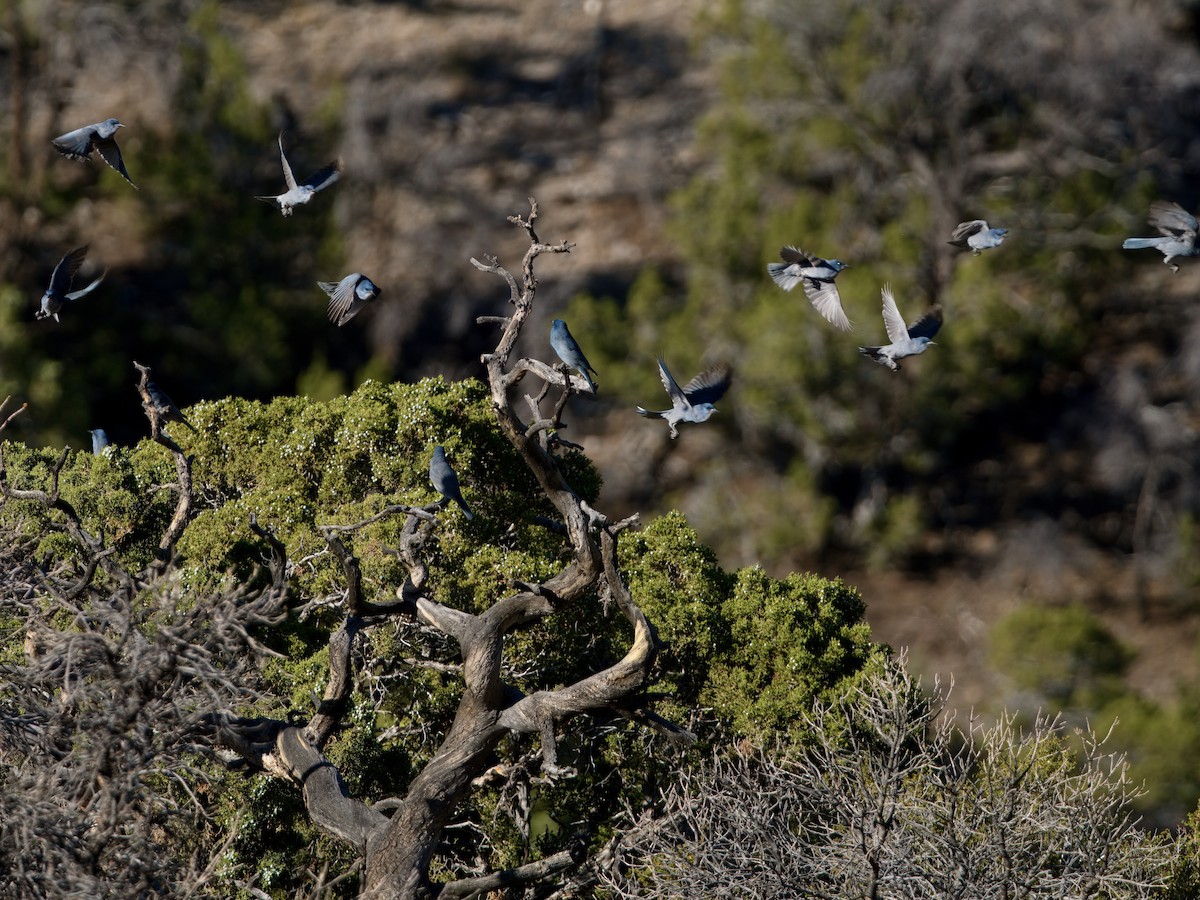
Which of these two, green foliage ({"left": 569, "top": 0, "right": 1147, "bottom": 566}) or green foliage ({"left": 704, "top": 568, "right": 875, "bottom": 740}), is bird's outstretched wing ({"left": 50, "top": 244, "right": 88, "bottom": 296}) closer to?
green foliage ({"left": 704, "top": 568, "right": 875, "bottom": 740})

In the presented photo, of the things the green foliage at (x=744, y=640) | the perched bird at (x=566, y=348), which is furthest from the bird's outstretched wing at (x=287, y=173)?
the green foliage at (x=744, y=640)

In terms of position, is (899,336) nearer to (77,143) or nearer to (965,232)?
(965,232)

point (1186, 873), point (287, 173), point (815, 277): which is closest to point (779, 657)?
point (815, 277)

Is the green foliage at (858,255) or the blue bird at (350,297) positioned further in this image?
the green foliage at (858,255)

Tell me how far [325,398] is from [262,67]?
14.3 metres

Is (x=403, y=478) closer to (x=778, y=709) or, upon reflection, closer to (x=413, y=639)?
(x=413, y=639)

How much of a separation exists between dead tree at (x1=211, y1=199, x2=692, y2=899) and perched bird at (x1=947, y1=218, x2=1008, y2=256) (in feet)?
9.94

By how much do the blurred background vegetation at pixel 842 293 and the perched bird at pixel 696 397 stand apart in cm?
1562

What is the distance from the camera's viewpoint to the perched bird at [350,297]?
10867 millimetres

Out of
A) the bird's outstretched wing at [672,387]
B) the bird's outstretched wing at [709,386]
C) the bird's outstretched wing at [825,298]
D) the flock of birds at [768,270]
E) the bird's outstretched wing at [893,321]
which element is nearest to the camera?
the bird's outstretched wing at [672,387]

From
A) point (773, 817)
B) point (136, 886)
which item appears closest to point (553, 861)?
point (773, 817)

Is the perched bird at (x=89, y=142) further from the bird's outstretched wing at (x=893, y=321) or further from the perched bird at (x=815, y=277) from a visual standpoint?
the bird's outstretched wing at (x=893, y=321)

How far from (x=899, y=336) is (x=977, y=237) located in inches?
34.6

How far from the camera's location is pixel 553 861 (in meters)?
11.2
